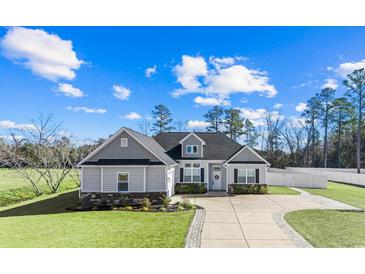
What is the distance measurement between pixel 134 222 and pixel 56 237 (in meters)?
2.89

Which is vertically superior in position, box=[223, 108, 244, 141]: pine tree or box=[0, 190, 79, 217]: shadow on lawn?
box=[223, 108, 244, 141]: pine tree

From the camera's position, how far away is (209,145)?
69.4 ft

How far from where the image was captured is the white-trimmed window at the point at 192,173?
19.3 meters

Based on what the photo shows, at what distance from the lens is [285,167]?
35156mm

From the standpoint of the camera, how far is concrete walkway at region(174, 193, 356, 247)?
8.01 metres

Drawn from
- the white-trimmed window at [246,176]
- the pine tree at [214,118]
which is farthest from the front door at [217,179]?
the pine tree at [214,118]

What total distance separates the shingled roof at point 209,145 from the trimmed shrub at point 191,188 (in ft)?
6.69

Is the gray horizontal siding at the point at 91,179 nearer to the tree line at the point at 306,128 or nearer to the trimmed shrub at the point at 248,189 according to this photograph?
the tree line at the point at 306,128

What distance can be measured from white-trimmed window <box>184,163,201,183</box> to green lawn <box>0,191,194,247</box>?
716 cm

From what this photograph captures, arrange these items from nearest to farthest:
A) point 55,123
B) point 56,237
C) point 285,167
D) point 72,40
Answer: point 56,237 → point 72,40 → point 55,123 → point 285,167

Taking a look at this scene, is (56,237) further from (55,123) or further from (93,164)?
(55,123)

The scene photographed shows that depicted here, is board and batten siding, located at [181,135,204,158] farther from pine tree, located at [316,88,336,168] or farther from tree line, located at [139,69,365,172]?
pine tree, located at [316,88,336,168]

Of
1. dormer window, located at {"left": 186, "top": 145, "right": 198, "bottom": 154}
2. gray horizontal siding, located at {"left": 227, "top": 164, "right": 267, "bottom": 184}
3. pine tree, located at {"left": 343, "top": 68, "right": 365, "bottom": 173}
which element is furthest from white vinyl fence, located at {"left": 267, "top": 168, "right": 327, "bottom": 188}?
pine tree, located at {"left": 343, "top": 68, "right": 365, "bottom": 173}
